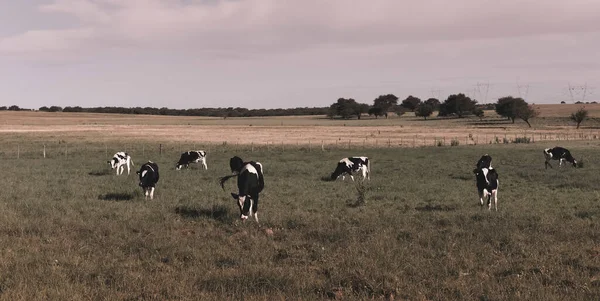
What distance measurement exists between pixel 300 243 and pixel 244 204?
3024 millimetres

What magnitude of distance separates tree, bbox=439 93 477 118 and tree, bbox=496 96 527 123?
21993 millimetres

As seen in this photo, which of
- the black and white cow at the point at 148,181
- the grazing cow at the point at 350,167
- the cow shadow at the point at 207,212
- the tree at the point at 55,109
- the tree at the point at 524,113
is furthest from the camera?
the tree at the point at 55,109

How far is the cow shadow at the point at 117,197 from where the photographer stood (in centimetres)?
1706

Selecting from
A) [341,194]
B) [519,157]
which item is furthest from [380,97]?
[341,194]

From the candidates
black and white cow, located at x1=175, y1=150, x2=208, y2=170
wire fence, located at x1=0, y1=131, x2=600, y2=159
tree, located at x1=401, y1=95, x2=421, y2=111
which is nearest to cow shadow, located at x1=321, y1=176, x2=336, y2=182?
black and white cow, located at x1=175, y1=150, x2=208, y2=170

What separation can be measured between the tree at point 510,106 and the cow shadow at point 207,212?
317 feet

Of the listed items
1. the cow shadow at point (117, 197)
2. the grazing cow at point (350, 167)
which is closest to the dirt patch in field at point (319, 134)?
the grazing cow at point (350, 167)

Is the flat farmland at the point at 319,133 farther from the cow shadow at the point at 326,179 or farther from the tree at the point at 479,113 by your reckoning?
the cow shadow at the point at 326,179

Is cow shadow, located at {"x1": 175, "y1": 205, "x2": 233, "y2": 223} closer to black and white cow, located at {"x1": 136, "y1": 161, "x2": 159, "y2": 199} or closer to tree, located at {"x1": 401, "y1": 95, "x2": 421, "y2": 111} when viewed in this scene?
black and white cow, located at {"x1": 136, "y1": 161, "x2": 159, "y2": 199}

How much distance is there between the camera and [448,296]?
7.21 metres

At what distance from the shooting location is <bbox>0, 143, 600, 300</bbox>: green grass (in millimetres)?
7535

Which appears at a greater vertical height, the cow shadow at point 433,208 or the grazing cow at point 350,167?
the grazing cow at point 350,167

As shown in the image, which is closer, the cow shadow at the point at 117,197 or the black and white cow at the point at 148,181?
the cow shadow at the point at 117,197

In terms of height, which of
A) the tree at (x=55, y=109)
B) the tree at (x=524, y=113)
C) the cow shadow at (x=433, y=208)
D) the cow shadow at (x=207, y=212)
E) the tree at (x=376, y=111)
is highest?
the tree at (x=55, y=109)
